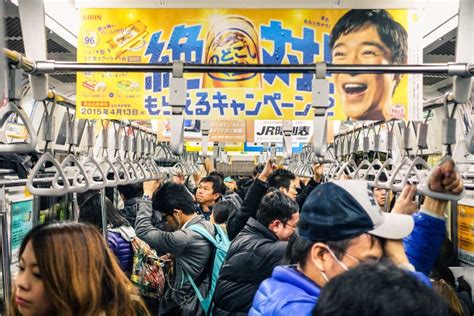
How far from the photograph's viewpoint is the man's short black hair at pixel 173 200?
14.6 ft

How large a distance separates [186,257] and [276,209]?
98cm

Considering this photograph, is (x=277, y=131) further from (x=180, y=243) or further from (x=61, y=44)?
(x=180, y=243)

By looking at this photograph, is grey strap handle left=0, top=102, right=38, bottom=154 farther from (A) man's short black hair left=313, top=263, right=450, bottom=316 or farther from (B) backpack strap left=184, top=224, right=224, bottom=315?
(B) backpack strap left=184, top=224, right=224, bottom=315

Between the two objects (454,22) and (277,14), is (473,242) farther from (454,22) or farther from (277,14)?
(277,14)

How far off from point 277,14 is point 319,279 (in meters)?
2.36

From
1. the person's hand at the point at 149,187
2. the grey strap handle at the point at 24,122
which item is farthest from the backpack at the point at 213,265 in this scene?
the grey strap handle at the point at 24,122

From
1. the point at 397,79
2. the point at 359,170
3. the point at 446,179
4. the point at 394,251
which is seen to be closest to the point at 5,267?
the point at 394,251

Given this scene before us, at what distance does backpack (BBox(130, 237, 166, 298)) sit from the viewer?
4512 mm

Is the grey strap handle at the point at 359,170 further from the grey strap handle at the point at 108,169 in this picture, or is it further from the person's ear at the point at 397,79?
the grey strap handle at the point at 108,169

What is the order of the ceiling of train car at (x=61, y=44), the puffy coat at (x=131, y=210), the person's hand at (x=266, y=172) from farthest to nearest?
the puffy coat at (x=131, y=210)
the person's hand at (x=266, y=172)
the ceiling of train car at (x=61, y=44)

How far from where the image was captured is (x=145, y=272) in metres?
4.53

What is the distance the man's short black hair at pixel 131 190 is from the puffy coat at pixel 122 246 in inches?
58.3

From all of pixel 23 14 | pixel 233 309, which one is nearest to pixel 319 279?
pixel 233 309

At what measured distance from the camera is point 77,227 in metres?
2.04
